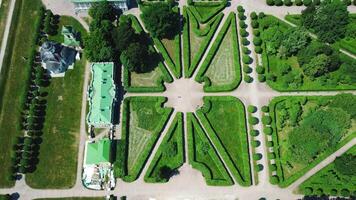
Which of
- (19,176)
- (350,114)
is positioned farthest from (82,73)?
(350,114)

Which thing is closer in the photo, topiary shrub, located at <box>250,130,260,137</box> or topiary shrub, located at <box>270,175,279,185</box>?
topiary shrub, located at <box>270,175,279,185</box>

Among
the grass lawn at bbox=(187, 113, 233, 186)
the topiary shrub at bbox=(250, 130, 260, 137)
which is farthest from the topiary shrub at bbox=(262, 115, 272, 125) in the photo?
the grass lawn at bbox=(187, 113, 233, 186)

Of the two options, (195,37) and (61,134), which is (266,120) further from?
(61,134)

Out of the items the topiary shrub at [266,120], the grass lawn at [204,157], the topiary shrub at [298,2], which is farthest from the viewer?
the topiary shrub at [298,2]

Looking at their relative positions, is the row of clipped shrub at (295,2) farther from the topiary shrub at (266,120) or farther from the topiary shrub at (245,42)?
the topiary shrub at (266,120)

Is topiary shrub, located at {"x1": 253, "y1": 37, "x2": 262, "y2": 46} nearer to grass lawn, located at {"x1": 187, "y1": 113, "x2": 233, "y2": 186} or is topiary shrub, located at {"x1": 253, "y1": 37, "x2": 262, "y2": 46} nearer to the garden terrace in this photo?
the garden terrace

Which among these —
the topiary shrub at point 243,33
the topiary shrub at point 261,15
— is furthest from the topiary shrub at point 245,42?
the topiary shrub at point 261,15
